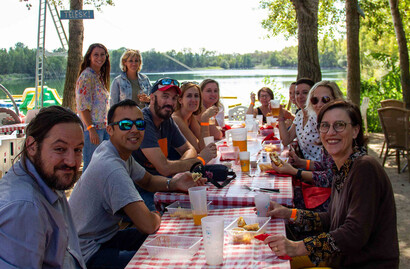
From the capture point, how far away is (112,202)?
2166 mm

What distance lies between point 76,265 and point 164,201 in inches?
41.7

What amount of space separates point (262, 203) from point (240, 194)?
448mm

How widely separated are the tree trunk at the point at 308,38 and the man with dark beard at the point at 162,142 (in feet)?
11.9

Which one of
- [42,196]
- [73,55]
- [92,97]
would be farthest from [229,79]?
[42,196]

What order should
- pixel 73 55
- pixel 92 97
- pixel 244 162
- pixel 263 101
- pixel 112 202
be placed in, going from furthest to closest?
1. pixel 73 55
2. pixel 263 101
3. pixel 92 97
4. pixel 244 162
5. pixel 112 202

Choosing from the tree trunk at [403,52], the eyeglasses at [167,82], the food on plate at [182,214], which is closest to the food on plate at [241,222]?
the food on plate at [182,214]

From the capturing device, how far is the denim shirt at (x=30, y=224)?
1.35m

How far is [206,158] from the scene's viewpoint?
3549 mm

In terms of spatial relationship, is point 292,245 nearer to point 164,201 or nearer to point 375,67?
point 164,201

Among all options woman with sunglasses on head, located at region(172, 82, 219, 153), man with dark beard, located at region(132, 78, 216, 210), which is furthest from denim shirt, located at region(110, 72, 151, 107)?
man with dark beard, located at region(132, 78, 216, 210)

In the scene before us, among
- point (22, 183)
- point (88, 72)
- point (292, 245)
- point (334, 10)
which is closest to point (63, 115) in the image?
point (22, 183)

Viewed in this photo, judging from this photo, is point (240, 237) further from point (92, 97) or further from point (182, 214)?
point (92, 97)

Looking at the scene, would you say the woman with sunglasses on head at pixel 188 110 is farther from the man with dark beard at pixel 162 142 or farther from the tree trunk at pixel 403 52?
the tree trunk at pixel 403 52

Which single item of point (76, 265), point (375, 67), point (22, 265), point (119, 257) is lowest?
point (119, 257)
